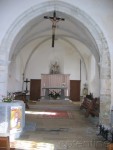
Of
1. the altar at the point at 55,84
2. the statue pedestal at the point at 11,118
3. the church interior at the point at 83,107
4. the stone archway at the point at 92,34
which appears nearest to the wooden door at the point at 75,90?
the altar at the point at 55,84

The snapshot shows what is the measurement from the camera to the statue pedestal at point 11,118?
7684 millimetres

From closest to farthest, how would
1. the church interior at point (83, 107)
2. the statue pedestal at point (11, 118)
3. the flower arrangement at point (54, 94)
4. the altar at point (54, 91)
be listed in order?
1. the church interior at point (83, 107)
2. the statue pedestal at point (11, 118)
3. the flower arrangement at point (54, 94)
4. the altar at point (54, 91)

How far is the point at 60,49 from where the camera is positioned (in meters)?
20.5

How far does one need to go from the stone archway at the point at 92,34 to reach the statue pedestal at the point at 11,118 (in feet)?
5.48

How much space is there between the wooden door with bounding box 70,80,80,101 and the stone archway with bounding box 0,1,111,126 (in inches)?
440

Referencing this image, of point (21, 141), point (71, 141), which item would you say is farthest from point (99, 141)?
point (21, 141)

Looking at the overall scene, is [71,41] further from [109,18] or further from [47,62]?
[109,18]

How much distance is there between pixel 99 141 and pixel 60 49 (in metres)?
13.4

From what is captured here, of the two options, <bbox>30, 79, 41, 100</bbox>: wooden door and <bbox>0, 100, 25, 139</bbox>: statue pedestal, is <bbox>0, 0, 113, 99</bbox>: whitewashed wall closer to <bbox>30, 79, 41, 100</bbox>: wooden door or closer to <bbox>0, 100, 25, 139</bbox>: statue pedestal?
<bbox>0, 100, 25, 139</bbox>: statue pedestal

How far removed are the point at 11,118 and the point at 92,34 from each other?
415 centimetres

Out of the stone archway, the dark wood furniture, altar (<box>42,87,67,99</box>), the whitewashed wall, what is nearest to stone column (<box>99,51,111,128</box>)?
the stone archway

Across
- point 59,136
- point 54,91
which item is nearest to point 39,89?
point 54,91

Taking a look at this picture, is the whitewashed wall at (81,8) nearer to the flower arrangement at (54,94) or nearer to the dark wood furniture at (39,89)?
the flower arrangement at (54,94)

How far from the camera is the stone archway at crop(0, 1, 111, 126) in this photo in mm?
9211
